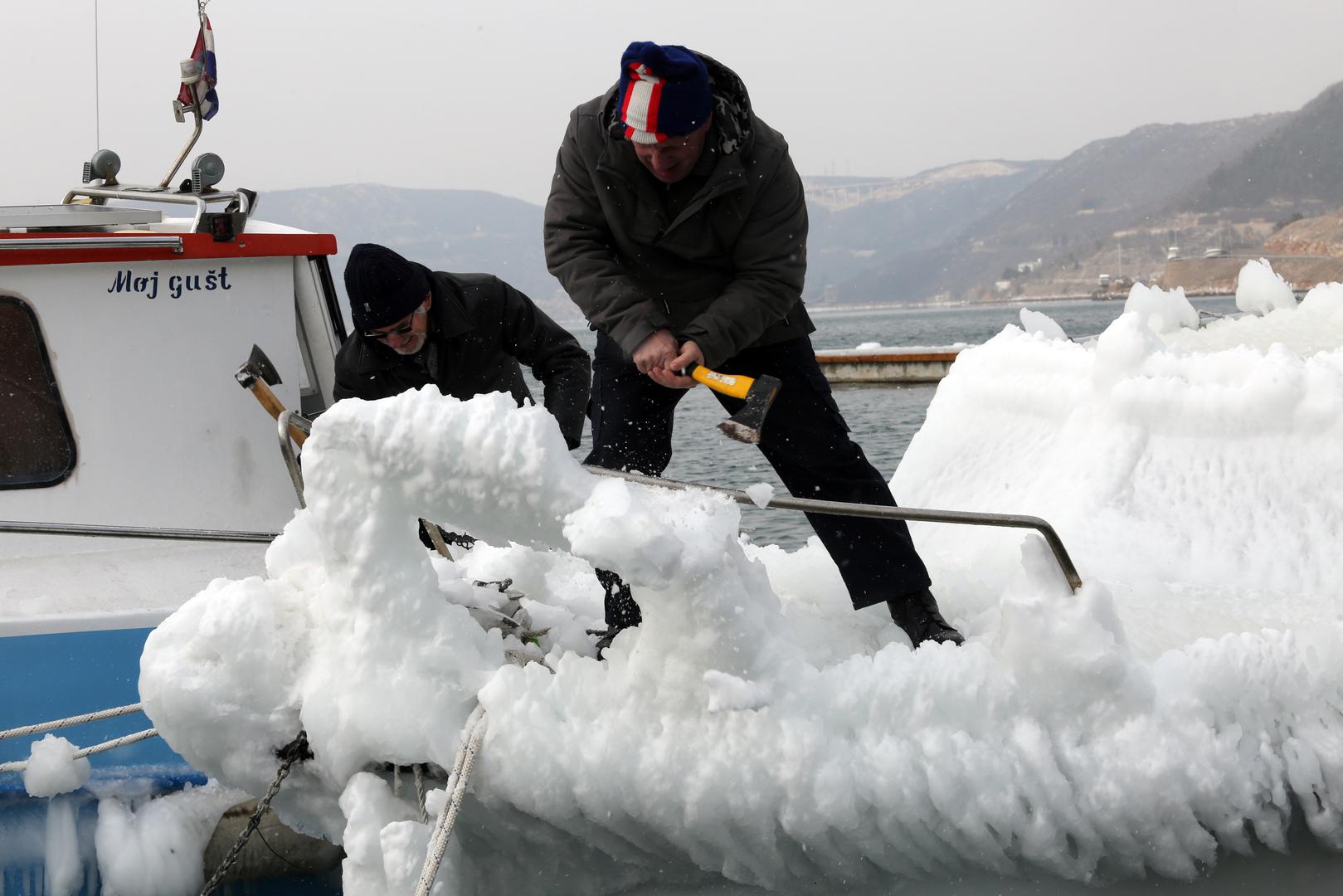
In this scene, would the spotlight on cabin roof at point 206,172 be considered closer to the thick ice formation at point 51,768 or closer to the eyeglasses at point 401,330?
the eyeglasses at point 401,330

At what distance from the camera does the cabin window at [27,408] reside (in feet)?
15.6

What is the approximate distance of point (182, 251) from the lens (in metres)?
4.84

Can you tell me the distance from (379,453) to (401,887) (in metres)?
0.91

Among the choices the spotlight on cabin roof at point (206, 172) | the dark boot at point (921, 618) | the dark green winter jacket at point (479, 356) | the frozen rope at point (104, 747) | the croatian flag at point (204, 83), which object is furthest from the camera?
the croatian flag at point (204, 83)

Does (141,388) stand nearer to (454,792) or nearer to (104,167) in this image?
(104,167)

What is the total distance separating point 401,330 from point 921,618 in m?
1.94

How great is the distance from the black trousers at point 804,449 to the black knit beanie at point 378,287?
2.94ft

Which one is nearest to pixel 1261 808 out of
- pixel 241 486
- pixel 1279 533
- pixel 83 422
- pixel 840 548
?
pixel 840 548

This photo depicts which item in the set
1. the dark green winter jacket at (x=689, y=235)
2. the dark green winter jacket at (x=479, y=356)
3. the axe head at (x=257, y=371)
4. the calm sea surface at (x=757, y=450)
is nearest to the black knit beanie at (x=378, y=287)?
the dark green winter jacket at (x=479, y=356)

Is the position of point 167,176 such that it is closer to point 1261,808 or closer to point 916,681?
point 916,681

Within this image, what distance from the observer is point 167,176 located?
5602mm

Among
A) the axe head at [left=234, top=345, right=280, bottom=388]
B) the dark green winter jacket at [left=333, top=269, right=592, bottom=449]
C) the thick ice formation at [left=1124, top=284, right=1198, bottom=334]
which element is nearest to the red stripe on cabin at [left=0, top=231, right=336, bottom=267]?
the axe head at [left=234, top=345, right=280, bottom=388]

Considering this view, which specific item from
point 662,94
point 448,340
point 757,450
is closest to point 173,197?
point 448,340

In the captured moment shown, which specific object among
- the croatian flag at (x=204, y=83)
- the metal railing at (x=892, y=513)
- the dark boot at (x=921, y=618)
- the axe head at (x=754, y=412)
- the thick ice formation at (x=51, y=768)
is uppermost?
the croatian flag at (x=204, y=83)
